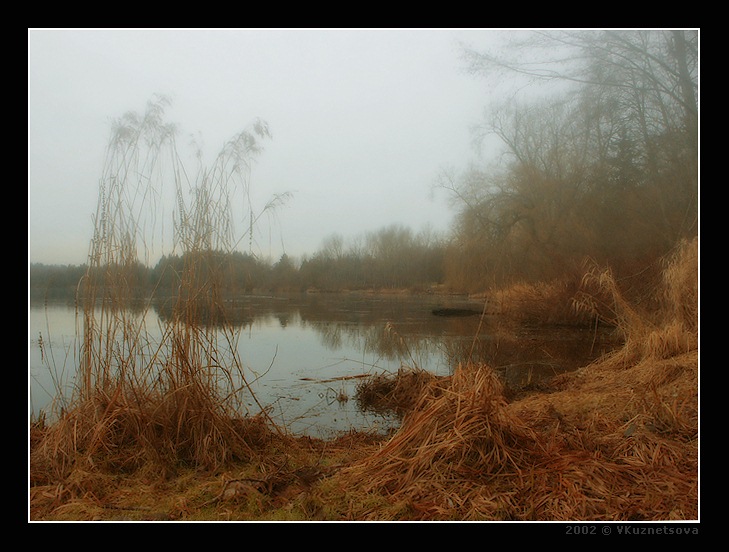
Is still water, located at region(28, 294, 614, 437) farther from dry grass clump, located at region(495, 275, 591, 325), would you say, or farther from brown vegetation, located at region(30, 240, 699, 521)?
brown vegetation, located at region(30, 240, 699, 521)

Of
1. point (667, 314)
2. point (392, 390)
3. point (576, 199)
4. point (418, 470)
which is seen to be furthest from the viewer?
point (576, 199)

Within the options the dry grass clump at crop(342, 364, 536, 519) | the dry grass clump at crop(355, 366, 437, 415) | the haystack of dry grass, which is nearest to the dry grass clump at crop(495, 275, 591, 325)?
the dry grass clump at crop(355, 366, 437, 415)

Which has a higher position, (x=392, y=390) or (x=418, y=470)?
(x=418, y=470)

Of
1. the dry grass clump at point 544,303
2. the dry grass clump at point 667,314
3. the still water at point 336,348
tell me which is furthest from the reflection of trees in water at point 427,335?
the dry grass clump at point 667,314

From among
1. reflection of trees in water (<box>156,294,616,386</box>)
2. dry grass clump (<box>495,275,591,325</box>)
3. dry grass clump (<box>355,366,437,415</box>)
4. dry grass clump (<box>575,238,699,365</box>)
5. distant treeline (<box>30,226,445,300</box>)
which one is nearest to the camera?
distant treeline (<box>30,226,445,300</box>)

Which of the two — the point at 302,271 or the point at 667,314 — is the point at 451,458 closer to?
the point at 302,271

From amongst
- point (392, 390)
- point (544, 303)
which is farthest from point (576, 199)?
point (392, 390)

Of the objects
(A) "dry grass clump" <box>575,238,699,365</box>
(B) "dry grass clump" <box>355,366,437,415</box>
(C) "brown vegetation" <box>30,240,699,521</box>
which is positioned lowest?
(B) "dry grass clump" <box>355,366,437,415</box>

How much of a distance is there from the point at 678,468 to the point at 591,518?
2.46 ft

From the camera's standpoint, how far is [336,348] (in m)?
6.78

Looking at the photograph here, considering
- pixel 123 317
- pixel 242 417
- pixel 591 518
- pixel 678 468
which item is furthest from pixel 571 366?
pixel 123 317

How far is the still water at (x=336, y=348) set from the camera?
331 cm

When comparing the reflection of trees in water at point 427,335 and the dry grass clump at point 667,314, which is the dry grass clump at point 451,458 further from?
the dry grass clump at point 667,314

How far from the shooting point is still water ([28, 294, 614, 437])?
3.31m
